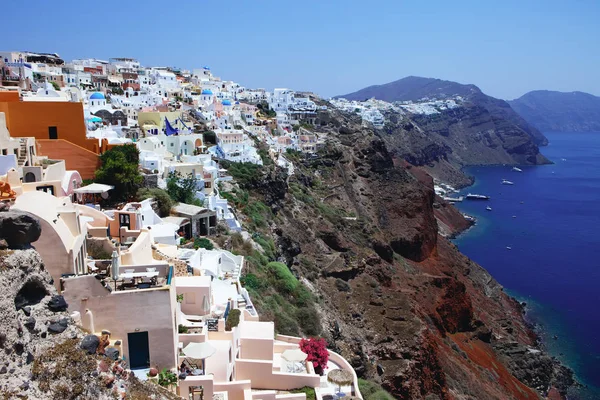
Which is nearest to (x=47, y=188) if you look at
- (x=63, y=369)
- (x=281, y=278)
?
(x=63, y=369)

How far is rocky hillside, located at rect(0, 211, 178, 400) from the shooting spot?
26.9 feet

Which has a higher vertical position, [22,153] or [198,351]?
[22,153]

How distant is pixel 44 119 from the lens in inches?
1059

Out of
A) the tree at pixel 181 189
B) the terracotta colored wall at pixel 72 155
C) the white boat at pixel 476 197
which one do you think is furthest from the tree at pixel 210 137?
the white boat at pixel 476 197

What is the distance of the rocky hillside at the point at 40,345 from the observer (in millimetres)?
8211

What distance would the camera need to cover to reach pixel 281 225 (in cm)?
4503

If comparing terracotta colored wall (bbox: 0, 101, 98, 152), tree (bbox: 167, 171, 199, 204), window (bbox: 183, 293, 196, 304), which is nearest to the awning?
terracotta colored wall (bbox: 0, 101, 98, 152)

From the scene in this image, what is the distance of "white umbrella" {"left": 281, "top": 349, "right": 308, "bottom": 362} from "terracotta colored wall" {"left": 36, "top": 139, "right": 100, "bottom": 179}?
647 inches

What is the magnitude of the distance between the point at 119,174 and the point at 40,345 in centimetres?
1942

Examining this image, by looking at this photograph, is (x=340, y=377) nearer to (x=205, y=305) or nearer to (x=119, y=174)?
(x=205, y=305)

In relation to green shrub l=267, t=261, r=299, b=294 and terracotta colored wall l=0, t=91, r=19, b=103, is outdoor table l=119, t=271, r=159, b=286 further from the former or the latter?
terracotta colored wall l=0, t=91, r=19, b=103

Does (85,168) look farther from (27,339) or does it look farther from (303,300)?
(27,339)

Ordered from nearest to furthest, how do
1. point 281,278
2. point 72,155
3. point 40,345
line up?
1. point 40,345
2. point 72,155
3. point 281,278

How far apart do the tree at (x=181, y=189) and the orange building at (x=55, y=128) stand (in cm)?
535
